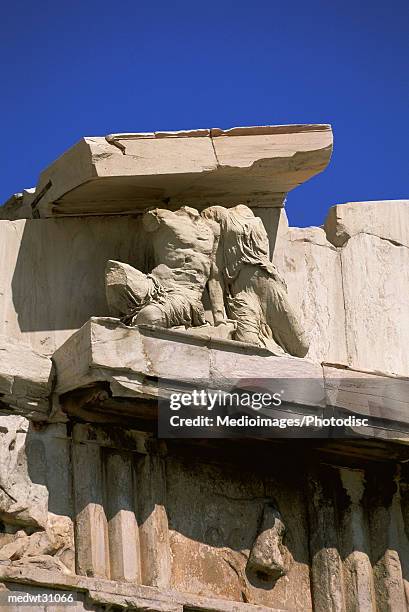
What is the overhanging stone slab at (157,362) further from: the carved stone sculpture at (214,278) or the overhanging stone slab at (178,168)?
the overhanging stone slab at (178,168)

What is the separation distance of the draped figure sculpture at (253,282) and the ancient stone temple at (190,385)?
1cm

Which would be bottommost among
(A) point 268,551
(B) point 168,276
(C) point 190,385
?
(A) point 268,551

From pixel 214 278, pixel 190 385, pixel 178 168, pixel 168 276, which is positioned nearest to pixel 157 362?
pixel 190 385

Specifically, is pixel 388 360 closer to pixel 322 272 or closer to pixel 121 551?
pixel 322 272

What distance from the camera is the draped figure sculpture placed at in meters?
12.0

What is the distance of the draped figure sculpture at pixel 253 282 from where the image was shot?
1202 centimetres

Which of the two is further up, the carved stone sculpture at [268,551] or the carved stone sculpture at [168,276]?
the carved stone sculpture at [168,276]

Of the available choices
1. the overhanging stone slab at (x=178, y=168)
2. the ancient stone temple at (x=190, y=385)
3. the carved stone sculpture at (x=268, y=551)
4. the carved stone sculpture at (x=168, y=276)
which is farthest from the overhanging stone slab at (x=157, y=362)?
the overhanging stone slab at (x=178, y=168)

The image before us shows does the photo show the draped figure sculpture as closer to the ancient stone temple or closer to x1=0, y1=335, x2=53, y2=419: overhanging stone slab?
the ancient stone temple

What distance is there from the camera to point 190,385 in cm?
1135

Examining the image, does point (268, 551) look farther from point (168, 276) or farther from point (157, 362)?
point (168, 276)

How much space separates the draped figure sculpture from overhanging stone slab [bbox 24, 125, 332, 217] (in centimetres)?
24

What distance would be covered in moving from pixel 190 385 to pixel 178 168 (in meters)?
1.27

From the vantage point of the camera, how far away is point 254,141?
12.1 meters
